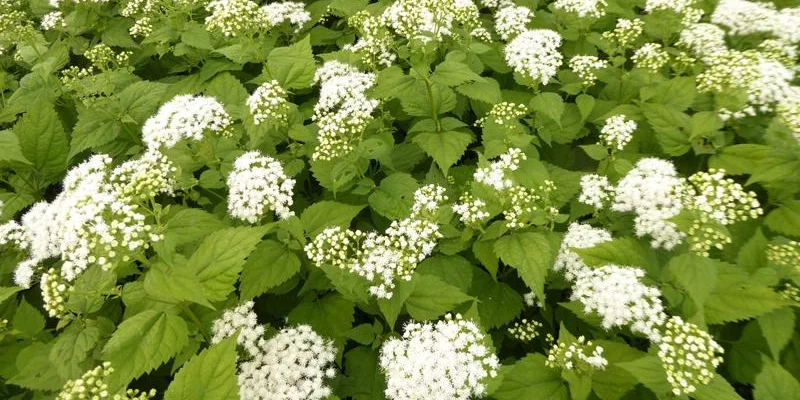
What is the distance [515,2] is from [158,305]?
615 cm

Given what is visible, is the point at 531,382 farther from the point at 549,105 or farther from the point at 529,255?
the point at 549,105

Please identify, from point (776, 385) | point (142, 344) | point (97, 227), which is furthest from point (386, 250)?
point (776, 385)

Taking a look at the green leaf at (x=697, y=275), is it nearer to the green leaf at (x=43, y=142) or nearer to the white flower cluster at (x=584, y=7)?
the white flower cluster at (x=584, y=7)

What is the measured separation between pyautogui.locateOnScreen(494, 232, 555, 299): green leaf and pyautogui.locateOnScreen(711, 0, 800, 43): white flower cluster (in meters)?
4.30

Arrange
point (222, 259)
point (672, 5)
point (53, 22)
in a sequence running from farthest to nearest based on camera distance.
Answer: point (53, 22) < point (672, 5) < point (222, 259)

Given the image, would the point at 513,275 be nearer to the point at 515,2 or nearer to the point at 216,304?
the point at 216,304

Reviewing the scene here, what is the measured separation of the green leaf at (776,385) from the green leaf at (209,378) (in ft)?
11.4

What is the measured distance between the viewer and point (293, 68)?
530cm

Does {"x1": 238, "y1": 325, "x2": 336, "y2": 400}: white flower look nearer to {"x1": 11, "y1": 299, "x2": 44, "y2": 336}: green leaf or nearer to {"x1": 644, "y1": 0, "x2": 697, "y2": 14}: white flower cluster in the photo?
{"x1": 11, "y1": 299, "x2": 44, "y2": 336}: green leaf

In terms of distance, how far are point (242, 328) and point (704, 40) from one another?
5935 mm

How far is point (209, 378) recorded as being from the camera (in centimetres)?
287

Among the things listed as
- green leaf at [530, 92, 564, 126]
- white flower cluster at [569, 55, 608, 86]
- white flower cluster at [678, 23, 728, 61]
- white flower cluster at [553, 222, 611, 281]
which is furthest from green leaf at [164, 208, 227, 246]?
white flower cluster at [678, 23, 728, 61]

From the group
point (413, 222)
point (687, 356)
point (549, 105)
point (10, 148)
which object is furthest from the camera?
point (549, 105)

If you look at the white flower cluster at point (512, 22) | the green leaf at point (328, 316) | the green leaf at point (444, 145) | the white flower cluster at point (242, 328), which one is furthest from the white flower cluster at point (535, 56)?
the white flower cluster at point (242, 328)
